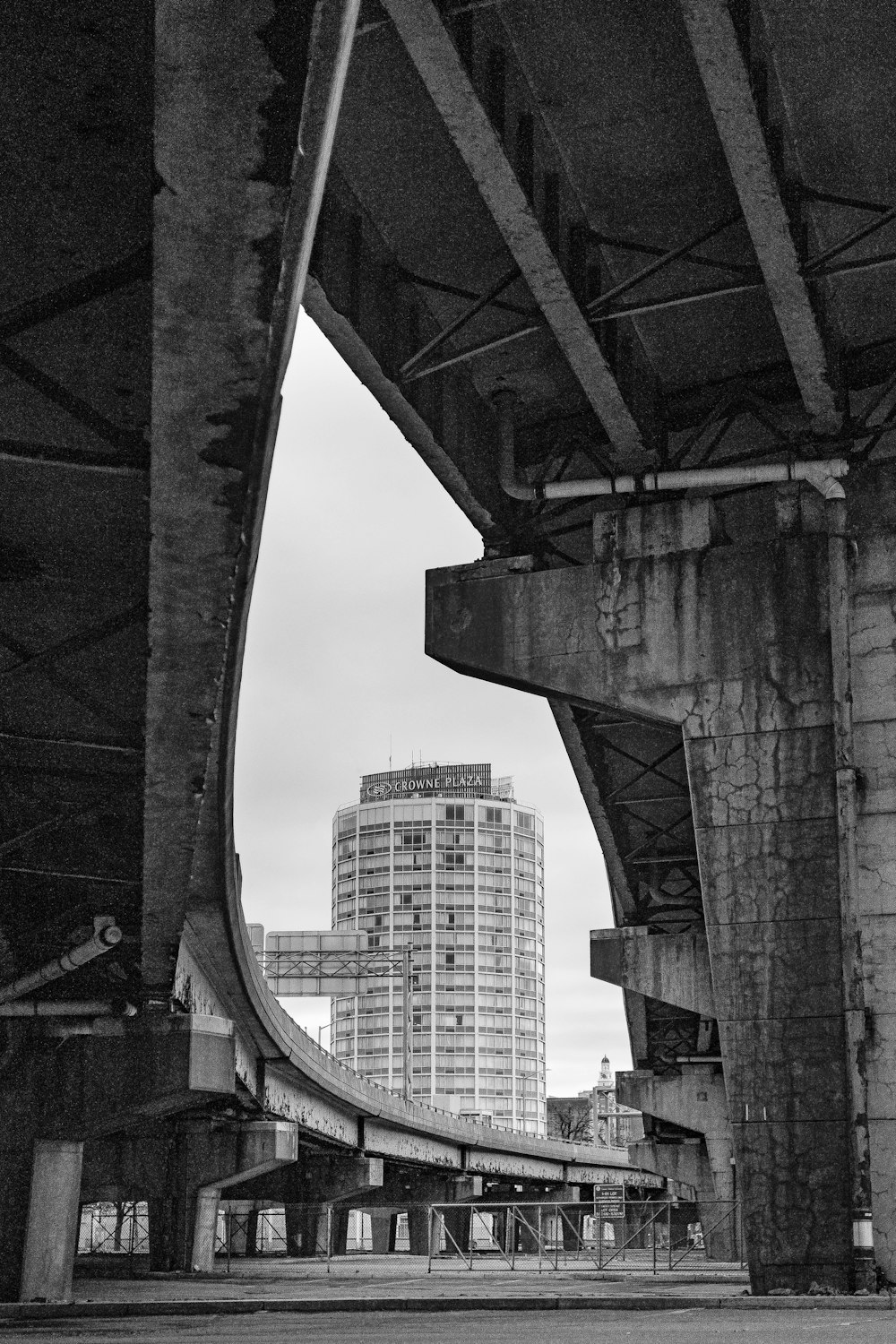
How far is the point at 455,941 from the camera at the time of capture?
7338 inches

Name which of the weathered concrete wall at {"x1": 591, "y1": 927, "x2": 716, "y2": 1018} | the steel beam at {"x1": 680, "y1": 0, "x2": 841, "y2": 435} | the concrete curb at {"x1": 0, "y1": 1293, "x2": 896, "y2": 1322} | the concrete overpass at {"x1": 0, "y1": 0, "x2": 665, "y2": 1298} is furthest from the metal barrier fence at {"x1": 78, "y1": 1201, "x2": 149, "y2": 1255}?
the steel beam at {"x1": 680, "y1": 0, "x2": 841, "y2": 435}

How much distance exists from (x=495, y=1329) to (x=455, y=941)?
170854mm

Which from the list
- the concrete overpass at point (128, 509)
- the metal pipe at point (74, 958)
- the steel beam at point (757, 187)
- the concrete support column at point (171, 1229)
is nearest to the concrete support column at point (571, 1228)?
the concrete support column at point (171, 1229)

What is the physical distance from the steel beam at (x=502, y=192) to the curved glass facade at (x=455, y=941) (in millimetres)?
164546

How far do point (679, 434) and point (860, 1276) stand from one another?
1128 cm

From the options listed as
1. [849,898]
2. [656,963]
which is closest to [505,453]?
[849,898]

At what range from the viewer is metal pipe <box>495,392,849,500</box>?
796 inches

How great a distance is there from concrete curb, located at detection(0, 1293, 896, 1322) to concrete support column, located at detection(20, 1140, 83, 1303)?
0.52m

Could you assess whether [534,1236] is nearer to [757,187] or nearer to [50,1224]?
[50,1224]

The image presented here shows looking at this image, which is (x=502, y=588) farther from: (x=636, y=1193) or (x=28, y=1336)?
(x=636, y=1193)

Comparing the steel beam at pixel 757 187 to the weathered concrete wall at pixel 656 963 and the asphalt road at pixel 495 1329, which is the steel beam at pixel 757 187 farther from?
the weathered concrete wall at pixel 656 963

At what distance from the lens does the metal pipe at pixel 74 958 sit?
19000mm

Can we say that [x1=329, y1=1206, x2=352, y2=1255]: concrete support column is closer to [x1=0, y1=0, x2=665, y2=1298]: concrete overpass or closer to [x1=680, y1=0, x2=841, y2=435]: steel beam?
[x1=0, y1=0, x2=665, y2=1298]: concrete overpass

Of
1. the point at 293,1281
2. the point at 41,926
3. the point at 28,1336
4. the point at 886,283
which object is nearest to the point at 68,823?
the point at 41,926
